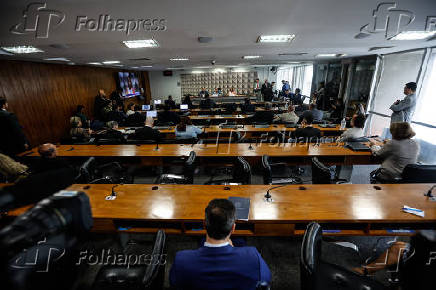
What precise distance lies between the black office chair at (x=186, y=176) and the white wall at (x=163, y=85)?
14184mm

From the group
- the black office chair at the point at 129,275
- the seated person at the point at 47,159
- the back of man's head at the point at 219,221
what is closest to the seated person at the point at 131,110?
the seated person at the point at 47,159

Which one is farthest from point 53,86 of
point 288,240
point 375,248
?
point 375,248

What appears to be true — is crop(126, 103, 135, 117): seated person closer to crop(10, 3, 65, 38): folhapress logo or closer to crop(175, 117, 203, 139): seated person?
crop(175, 117, 203, 139): seated person

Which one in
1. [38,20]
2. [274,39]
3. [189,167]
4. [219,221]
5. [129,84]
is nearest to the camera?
[219,221]

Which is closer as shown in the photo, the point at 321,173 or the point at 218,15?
the point at 218,15

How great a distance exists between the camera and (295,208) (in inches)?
76.4

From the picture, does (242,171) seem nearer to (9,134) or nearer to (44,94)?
(9,134)

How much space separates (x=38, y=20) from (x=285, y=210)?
350cm

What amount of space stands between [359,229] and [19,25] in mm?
4596

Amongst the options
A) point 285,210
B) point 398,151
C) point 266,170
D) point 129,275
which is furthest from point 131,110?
point 398,151

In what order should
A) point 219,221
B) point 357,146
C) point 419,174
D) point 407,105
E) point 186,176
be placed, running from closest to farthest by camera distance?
point 219,221 → point 419,174 → point 186,176 → point 357,146 → point 407,105

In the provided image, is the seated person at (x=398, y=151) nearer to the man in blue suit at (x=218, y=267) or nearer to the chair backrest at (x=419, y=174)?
the chair backrest at (x=419, y=174)

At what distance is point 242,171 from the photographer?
105 inches

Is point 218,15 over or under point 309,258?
over
